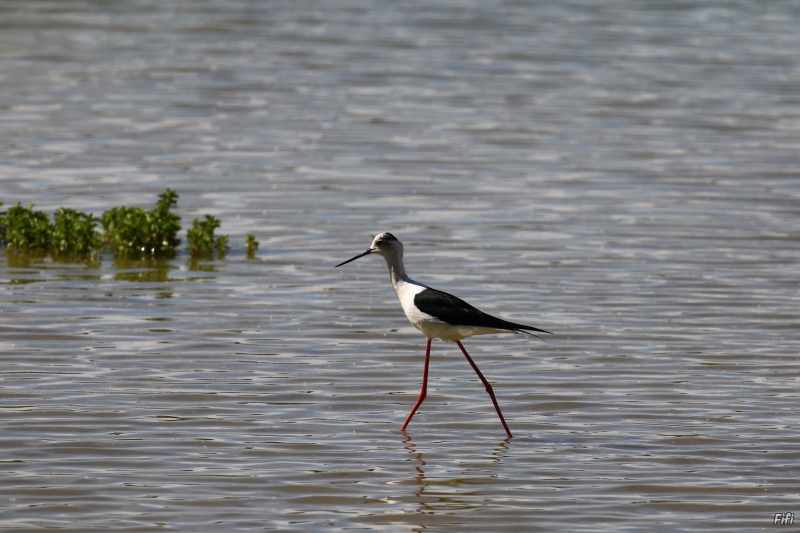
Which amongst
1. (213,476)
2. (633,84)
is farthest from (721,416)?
(633,84)

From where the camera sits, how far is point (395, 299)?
35.6 feet

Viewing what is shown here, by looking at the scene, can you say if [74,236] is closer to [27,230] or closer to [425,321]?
[27,230]

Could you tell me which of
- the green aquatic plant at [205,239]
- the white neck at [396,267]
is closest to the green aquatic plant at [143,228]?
the green aquatic plant at [205,239]

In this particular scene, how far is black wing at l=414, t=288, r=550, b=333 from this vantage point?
7.61 m

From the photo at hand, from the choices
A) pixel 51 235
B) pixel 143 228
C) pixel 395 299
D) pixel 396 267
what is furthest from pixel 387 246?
pixel 51 235

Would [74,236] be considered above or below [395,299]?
above

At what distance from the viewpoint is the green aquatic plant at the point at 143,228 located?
11.8m

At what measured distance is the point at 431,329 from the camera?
25.9ft

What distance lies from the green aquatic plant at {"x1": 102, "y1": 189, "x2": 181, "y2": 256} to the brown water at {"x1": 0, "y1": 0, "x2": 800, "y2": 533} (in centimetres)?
26

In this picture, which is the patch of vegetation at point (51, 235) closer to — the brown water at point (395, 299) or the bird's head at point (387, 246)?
the brown water at point (395, 299)

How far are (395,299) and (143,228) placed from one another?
2594 mm

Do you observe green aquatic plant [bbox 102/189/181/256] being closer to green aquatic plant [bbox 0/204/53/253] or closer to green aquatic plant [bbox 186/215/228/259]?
green aquatic plant [bbox 186/215/228/259]

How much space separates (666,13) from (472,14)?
4.77 m

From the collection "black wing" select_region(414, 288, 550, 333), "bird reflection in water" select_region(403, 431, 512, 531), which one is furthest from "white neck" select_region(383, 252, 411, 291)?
"bird reflection in water" select_region(403, 431, 512, 531)
